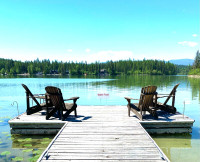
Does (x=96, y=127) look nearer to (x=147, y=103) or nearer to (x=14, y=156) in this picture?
(x=147, y=103)

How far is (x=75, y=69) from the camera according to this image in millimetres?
146750

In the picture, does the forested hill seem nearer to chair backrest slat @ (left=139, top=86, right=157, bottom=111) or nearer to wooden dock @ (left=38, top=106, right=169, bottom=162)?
chair backrest slat @ (left=139, top=86, right=157, bottom=111)

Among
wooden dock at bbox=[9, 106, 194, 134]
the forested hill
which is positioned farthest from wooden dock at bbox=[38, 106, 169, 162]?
the forested hill

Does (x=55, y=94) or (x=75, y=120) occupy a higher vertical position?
(x=55, y=94)

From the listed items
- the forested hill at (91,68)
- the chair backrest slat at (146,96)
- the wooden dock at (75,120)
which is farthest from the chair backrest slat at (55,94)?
the forested hill at (91,68)

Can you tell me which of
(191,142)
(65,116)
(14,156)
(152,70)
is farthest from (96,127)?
(152,70)

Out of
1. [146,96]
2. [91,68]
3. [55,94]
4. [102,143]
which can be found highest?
[91,68]

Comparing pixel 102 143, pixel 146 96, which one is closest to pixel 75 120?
pixel 102 143

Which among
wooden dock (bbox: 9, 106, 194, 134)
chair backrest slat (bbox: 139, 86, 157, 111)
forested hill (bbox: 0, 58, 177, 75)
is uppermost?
forested hill (bbox: 0, 58, 177, 75)

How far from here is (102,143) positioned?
4.73 meters

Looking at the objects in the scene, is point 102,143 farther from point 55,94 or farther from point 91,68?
point 91,68

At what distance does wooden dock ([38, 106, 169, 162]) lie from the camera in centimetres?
399

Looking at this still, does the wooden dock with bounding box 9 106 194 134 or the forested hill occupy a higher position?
the forested hill

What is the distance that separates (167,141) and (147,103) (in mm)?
1733
